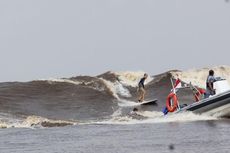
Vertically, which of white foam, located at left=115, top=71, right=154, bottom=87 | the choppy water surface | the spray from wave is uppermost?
white foam, located at left=115, top=71, right=154, bottom=87

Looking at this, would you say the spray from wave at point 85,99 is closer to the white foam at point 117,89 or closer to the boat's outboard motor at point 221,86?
the white foam at point 117,89

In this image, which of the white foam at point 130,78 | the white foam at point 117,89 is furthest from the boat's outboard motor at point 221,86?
the white foam at point 130,78

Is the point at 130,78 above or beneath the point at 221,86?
above

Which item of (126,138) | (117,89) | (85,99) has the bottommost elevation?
(126,138)

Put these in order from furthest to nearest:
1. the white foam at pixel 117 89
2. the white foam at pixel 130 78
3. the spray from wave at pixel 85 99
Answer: the white foam at pixel 130 78 → the white foam at pixel 117 89 → the spray from wave at pixel 85 99

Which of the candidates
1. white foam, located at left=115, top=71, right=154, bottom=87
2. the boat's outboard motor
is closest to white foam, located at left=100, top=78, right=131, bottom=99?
white foam, located at left=115, top=71, right=154, bottom=87

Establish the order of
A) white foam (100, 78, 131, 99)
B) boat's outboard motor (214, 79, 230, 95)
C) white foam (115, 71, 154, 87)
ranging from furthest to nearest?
white foam (115, 71, 154, 87), white foam (100, 78, 131, 99), boat's outboard motor (214, 79, 230, 95)

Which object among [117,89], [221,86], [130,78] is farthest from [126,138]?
[130,78]

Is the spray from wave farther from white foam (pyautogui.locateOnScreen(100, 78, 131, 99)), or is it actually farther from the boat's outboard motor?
the boat's outboard motor

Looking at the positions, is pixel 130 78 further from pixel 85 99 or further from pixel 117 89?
pixel 85 99

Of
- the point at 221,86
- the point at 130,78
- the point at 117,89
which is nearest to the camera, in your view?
the point at 221,86

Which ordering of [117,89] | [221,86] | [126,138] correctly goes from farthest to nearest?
[117,89] → [221,86] → [126,138]

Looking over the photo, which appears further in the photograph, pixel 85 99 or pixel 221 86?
pixel 85 99

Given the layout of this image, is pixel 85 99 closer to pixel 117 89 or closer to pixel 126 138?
pixel 117 89
